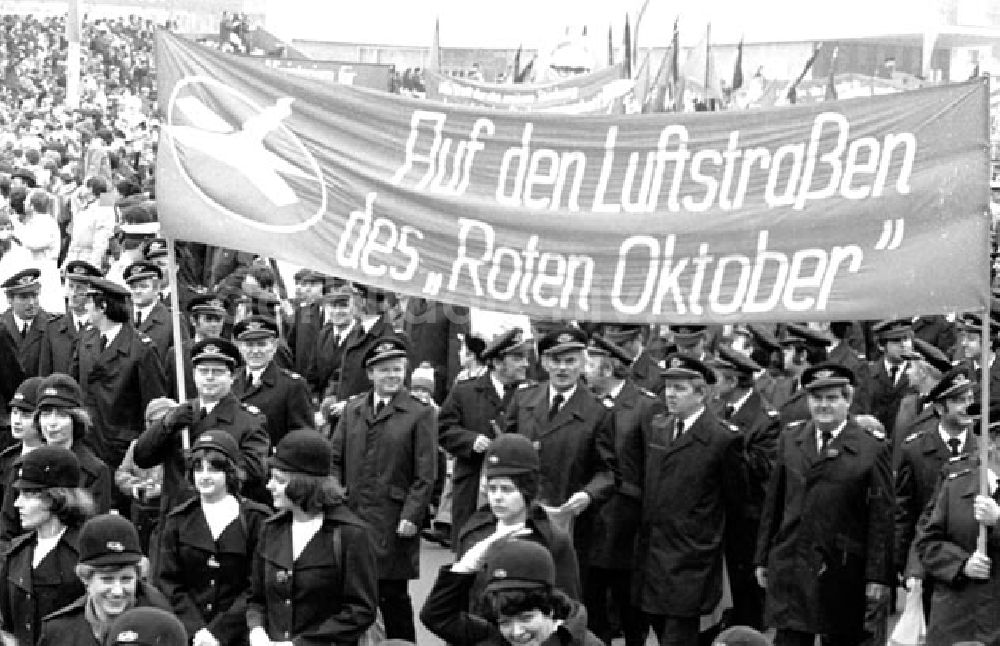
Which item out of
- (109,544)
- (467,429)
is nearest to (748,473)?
(467,429)

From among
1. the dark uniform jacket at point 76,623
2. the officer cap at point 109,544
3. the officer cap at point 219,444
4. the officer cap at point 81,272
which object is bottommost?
the dark uniform jacket at point 76,623

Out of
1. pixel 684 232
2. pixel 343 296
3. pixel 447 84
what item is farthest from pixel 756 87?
pixel 684 232

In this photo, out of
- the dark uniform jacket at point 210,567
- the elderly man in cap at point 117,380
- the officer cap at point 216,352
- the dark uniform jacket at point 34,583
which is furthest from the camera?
the elderly man in cap at point 117,380

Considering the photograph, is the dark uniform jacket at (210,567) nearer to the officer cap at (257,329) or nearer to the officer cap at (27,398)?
the officer cap at (27,398)

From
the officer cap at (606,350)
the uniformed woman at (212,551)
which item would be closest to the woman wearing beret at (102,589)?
the uniformed woman at (212,551)

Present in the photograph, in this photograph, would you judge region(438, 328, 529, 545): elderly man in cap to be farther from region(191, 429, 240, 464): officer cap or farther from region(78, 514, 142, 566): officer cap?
region(78, 514, 142, 566): officer cap

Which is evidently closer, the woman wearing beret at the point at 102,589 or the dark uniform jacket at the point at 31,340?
the woman wearing beret at the point at 102,589

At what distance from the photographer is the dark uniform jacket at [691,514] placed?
11773mm

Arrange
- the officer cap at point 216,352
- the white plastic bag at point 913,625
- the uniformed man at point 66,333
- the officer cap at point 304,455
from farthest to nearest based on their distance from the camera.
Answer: the uniformed man at point 66,333 < the officer cap at point 216,352 < the white plastic bag at point 913,625 < the officer cap at point 304,455

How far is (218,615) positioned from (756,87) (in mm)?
23332

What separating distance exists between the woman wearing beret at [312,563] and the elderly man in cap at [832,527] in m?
2.69

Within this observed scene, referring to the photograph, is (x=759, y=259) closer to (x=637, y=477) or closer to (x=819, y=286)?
(x=819, y=286)

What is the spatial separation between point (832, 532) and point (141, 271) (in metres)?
5.49

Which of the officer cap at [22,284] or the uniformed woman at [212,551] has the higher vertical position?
the officer cap at [22,284]
